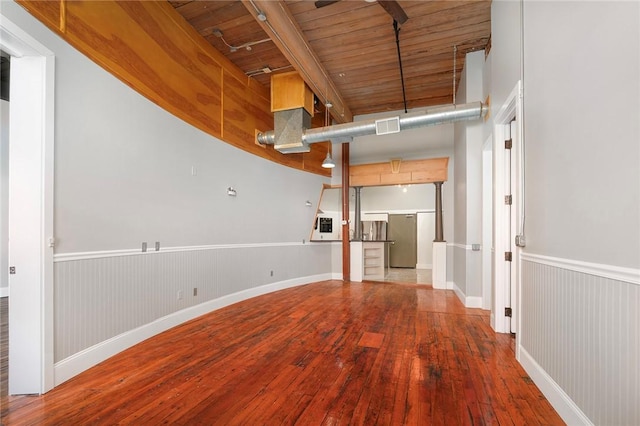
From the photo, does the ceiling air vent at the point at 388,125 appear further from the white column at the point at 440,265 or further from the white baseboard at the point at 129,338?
the white baseboard at the point at 129,338

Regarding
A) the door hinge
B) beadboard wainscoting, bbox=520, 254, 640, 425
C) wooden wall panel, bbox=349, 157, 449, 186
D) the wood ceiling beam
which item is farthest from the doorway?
beadboard wainscoting, bbox=520, 254, 640, 425

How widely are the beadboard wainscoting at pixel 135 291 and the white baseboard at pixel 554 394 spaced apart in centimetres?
356

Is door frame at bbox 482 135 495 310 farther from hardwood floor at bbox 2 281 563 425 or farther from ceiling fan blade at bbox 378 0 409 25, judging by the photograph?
ceiling fan blade at bbox 378 0 409 25

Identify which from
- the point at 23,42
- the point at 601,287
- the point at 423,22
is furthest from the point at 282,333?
the point at 423,22

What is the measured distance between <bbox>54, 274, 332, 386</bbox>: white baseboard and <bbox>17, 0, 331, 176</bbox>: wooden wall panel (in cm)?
252

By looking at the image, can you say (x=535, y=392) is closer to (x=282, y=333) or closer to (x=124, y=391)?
(x=282, y=333)

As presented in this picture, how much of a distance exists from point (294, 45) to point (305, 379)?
389 cm

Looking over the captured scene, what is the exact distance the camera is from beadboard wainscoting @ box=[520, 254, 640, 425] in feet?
4.27

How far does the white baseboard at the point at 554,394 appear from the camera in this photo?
1658 millimetres

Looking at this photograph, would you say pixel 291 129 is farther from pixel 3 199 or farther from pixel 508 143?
pixel 3 199

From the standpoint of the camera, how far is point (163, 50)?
11.1 feet

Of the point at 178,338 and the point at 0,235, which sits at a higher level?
the point at 0,235

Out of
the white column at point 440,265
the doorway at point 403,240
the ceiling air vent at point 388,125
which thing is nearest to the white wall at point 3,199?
the ceiling air vent at point 388,125

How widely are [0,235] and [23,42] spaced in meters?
4.37
